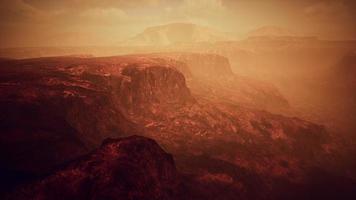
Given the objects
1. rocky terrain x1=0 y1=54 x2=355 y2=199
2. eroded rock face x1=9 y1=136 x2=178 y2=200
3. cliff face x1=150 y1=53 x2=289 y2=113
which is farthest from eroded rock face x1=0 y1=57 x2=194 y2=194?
cliff face x1=150 y1=53 x2=289 y2=113

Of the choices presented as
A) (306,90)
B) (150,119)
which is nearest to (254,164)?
(150,119)

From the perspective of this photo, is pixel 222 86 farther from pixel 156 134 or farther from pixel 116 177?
pixel 116 177

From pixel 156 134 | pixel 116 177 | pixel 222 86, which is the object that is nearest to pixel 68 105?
pixel 156 134

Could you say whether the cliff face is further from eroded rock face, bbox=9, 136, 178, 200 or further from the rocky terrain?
eroded rock face, bbox=9, 136, 178, 200

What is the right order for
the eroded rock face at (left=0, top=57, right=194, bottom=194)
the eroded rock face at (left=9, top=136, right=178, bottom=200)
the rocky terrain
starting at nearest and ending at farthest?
the eroded rock face at (left=9, top=136, right=178, bottom=200), the rocky terrain, the eroded rock face at (left=0, top=57, right=194, bottom=194)

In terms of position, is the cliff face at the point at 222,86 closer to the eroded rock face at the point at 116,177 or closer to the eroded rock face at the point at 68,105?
the eroded rock face at the point at 68,105

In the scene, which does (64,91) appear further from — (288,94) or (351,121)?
(288,94)
